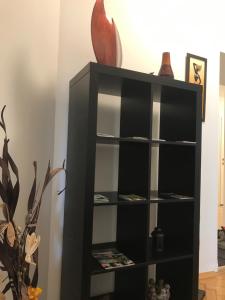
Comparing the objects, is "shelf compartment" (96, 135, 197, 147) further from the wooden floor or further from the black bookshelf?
the wooden floor

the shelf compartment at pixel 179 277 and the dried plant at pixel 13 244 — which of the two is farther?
the shelf compartment at pixel 179 277

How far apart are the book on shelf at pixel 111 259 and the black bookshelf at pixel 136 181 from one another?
0.09 feet

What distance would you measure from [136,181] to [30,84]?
83cm

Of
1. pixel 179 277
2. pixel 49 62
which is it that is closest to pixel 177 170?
pixel 179 277

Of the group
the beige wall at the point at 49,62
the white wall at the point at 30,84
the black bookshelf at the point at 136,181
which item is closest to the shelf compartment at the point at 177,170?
the black bookshelf at the point at 136,181

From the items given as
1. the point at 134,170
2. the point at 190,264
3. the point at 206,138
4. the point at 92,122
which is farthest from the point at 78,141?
the point at 206,138

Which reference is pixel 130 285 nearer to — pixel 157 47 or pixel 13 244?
pixel 13 244

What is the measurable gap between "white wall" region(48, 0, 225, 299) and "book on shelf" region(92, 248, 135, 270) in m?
0.27

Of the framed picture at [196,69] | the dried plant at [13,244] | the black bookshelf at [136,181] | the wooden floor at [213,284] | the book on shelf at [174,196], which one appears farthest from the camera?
the framed picture at [196,69]

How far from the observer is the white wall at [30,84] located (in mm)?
1542

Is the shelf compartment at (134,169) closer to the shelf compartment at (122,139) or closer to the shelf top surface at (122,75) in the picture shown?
the shelf compartment at (122,139)

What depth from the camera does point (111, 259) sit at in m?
1.53

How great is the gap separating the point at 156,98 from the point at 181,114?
19cm

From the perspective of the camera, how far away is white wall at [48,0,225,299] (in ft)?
5.59
